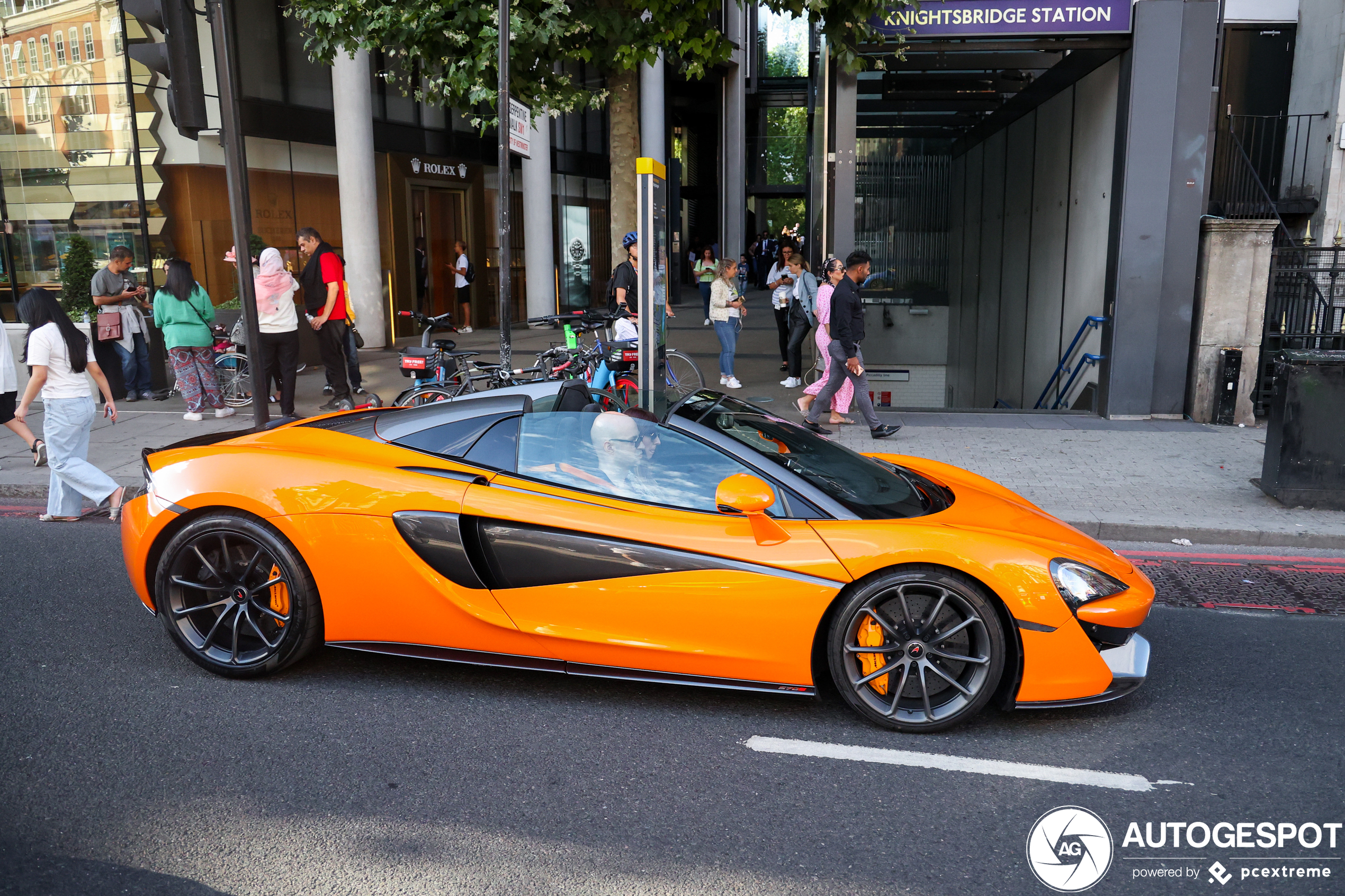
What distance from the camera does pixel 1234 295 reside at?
33.7 ft

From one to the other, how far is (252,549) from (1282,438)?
6.90 m

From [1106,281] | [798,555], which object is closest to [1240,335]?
[1106,281]

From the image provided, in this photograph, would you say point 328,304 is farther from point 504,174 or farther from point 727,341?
point 727,341

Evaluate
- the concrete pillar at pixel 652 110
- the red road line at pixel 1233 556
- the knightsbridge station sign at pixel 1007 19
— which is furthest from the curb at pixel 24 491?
the concrete pillar at pixel 652 110

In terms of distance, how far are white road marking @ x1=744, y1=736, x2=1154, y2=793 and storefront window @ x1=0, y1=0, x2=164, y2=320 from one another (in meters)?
14.2

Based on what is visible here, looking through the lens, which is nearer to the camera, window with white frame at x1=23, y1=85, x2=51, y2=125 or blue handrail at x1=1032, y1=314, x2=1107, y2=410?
blue handrail at x1=1032, y1=314, x2=1107, y2=410

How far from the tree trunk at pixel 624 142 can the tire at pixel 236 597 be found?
7049 millimetres

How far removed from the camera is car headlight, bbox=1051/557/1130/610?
144 inches

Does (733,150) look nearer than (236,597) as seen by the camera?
No

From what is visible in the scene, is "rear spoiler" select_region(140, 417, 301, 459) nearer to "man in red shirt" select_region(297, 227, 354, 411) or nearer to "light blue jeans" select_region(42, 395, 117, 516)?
"light blue jeans" select_region(42, 395, 117, 516)

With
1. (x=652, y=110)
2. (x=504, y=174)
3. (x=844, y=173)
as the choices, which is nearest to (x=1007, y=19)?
(x=844, y=173)

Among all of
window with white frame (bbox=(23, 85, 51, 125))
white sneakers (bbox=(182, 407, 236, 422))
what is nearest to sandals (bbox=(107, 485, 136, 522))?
→ white sneakers (bbox=(182, 407, 236, 422))

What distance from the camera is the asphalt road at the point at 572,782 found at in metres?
2.96

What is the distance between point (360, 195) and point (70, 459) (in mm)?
10807
